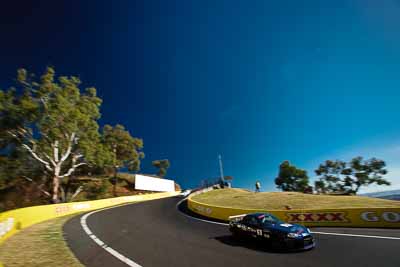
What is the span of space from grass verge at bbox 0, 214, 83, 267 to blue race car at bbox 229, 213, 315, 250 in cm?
615

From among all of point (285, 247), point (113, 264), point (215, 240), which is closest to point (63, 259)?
point (113, 264)

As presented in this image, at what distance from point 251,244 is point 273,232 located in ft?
4.32

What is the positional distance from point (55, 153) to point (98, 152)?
21.0 feet

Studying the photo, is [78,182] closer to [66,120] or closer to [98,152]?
[98,152]

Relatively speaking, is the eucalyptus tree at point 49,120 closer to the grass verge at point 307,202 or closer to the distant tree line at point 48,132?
the distant tree line at point 48,132

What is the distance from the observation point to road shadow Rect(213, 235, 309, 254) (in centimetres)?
721

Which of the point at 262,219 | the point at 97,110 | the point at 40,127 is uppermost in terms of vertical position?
the point at 97,110

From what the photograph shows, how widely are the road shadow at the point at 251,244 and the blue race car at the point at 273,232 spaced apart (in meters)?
0.13

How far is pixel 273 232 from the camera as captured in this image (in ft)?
25.0

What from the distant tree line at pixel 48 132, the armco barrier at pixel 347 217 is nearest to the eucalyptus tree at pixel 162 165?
the distant tree line at pixel 48 132

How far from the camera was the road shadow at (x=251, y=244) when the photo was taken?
7211 mm

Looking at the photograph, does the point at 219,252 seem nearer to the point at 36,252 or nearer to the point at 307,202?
the point at 36,252

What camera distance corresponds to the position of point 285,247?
7.17 metres

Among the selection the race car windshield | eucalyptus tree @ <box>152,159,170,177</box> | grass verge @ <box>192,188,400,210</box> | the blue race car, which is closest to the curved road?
the blue race car
